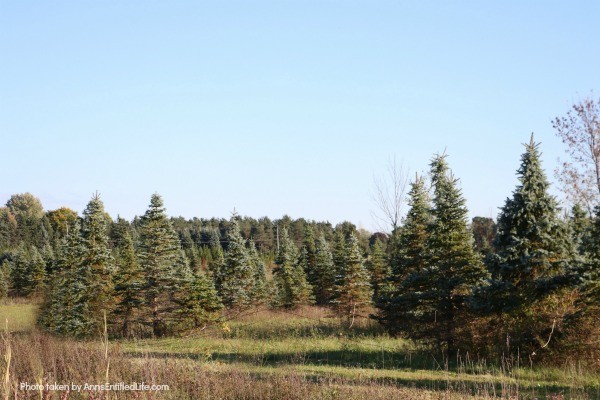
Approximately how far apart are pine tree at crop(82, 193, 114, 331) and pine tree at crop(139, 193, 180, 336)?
6.77ft

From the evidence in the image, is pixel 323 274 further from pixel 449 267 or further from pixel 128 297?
pixel 449 267

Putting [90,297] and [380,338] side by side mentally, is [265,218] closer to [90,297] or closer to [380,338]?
[90,297]

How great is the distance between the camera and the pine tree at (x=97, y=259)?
95.4 feet

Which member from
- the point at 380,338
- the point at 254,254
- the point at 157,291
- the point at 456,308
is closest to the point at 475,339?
the point at 456,308

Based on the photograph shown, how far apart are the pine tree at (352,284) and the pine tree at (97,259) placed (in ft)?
46.5

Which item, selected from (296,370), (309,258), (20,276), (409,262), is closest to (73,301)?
(409,262)

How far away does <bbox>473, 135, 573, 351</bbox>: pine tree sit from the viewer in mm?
15641

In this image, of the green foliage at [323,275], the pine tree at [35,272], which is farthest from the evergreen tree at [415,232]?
the pine tree at [35,272]

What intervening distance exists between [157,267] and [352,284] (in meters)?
12.4

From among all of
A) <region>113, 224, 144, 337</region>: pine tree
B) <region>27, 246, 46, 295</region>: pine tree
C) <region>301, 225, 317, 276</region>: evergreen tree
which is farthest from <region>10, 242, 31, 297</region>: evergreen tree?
<region>113, 224, 144, 337</region>: pine tree

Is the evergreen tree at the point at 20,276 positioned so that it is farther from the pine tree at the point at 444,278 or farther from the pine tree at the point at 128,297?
the pine tree at the point at 444,278

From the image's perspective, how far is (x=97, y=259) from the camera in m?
29.3

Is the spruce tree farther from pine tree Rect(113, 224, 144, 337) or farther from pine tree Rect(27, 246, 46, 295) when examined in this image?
pine tree Rect(27, 246, 46, 295)

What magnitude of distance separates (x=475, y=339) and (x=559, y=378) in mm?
3767
